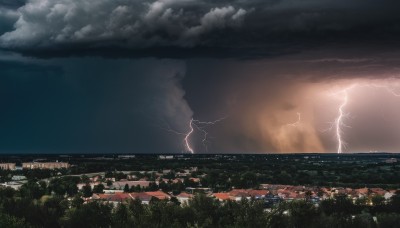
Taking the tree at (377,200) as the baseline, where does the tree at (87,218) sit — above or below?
below

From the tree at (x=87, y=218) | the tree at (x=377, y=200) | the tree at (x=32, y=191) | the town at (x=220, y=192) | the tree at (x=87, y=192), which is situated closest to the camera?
the tree at (x=87, y=218)

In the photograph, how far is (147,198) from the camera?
276ft

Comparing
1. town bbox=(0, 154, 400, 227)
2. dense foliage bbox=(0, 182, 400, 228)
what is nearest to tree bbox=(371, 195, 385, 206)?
town bbox=(0, 154, 400, 227)

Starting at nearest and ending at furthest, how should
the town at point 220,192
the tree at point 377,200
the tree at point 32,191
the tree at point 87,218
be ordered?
the tree at point 87,218 < the town at point 220,192 < the tree at point 377,200 < the tree at point 32,191

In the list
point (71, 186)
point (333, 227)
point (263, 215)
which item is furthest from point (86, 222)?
point (71, 186)

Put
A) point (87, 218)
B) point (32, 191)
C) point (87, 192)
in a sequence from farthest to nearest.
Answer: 1. point (87, 192)
2. point (32, 191)
3. point (87, 218)

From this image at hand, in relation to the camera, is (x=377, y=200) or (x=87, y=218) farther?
(x=377, y=200)

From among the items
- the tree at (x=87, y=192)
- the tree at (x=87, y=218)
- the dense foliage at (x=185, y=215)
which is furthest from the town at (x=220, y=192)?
the tree at (x=87, y=218)

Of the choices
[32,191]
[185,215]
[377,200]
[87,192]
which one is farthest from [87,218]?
[87,192]

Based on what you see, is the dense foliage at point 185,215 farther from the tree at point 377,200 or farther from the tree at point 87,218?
the tree at point 377,200

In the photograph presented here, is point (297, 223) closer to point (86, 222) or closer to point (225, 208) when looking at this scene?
point (225, 208)

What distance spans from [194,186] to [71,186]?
26374 millimetres

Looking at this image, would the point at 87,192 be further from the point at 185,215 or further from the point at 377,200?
the point at 377,200

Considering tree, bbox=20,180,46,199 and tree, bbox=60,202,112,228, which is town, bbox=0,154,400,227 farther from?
tree, bbox=60,202,112,228
